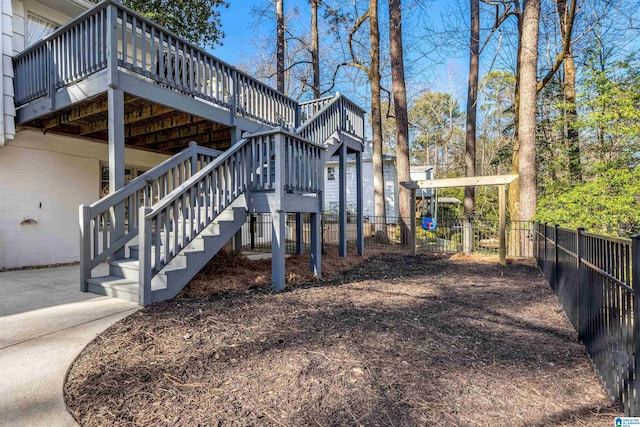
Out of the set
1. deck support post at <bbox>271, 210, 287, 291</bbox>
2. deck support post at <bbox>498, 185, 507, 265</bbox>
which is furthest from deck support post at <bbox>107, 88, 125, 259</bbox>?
deck support post at <bbox>498, 185, 507, 265</bbox>

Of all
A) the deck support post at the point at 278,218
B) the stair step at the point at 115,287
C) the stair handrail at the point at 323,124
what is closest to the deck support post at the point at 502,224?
the stair handrail at the point at 323,124

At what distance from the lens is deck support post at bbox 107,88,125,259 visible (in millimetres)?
4594

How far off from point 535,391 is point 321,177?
4.39 meters

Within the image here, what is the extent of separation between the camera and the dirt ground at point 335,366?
6.27 feet

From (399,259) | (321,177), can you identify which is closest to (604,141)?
(399,259)

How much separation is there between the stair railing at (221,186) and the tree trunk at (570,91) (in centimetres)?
793

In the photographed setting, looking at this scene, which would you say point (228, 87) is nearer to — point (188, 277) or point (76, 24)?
point (76, 24)

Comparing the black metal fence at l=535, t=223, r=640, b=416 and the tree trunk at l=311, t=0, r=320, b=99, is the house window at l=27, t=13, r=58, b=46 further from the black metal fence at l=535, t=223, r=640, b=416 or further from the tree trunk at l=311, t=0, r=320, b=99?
the black metal fence at l=535, t=223, r=640, b=416

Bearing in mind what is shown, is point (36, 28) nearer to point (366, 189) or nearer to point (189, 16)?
point (189, 16)

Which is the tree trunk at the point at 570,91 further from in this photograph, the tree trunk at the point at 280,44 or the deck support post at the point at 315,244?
the tree trunk at the point at 280,44

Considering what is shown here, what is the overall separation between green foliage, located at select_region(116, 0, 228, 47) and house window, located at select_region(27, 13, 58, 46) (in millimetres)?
4311

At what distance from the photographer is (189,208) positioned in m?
4.24

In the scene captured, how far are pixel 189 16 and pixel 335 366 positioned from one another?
14372 mm

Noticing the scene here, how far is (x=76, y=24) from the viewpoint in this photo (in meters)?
4.99
